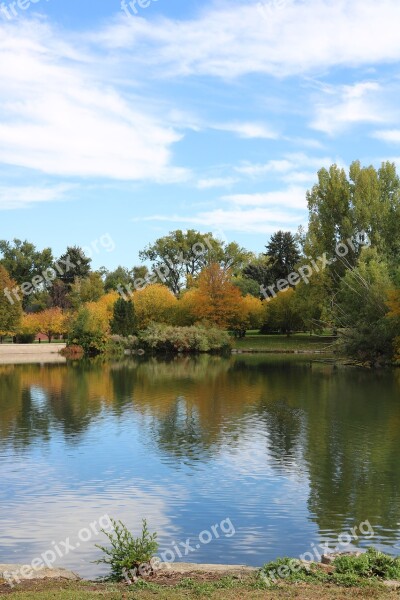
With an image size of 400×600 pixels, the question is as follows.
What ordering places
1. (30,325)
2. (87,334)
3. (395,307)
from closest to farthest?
(395,307) → (87,334) → (30,325)

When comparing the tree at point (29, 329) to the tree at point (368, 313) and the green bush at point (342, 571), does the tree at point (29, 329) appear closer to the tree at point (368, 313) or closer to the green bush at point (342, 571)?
the tree at point (368, 313)

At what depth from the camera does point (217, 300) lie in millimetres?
64312

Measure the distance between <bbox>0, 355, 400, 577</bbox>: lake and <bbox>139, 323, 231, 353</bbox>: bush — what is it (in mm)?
29099

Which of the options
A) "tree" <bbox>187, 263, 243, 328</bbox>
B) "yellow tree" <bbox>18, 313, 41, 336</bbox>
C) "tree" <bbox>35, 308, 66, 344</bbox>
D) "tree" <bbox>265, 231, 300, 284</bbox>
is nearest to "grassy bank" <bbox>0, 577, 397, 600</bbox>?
"tree" <bbox>187, 263, 243, 328</bbox>

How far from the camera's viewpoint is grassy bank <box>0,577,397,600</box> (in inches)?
255

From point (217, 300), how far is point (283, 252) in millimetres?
13566

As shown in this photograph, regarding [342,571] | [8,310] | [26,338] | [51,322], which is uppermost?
[8,310]

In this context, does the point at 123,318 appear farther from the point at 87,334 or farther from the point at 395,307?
the point at 395,307

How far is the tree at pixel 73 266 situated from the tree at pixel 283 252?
103 feet

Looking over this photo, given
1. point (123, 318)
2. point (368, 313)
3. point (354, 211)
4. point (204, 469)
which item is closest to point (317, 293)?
point (354, 211)

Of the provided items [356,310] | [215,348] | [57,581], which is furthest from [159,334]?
[57,581]

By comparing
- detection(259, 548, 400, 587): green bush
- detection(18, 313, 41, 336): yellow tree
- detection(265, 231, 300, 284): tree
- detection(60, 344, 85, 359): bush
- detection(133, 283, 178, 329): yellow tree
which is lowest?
detection(259, 548, 400, 587): green bush

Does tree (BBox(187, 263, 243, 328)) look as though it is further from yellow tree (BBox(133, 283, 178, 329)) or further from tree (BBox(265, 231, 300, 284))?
tree (BBox(265, 231, 300, 284))

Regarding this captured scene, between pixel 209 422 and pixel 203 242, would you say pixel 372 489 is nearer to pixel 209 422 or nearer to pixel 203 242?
pixel 209 422
